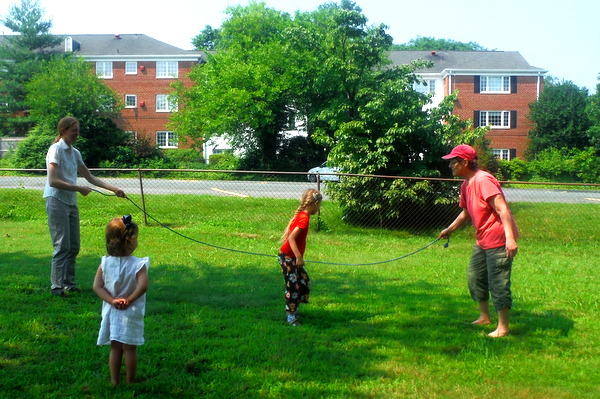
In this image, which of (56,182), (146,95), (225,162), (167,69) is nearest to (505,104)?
(225,162)

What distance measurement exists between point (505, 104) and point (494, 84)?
1.74 m

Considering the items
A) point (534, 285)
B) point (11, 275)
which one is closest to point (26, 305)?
point (11, 275)

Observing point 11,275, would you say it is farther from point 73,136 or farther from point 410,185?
point 410,185

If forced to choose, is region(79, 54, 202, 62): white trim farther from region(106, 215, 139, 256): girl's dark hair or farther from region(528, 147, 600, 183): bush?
region(106, 215, 139, 256): girl's dark hair

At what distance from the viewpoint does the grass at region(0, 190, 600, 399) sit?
4371 millimetres

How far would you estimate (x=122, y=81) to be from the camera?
50500mm

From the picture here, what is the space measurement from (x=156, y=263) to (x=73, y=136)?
3.07m

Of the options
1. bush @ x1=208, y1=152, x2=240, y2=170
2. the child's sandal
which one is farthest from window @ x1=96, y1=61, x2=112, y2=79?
the child's sandal

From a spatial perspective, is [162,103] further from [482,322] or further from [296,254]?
[482,322]

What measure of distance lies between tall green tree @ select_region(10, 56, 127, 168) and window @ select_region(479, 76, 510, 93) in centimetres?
2633

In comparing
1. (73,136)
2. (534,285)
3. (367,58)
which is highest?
(367,58)

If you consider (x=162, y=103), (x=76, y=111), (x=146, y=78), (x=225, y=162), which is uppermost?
(x=146, y=78)

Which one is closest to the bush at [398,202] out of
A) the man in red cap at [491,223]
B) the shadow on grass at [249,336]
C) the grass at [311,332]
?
the grass at [311,332]

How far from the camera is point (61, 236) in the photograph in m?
6.64
